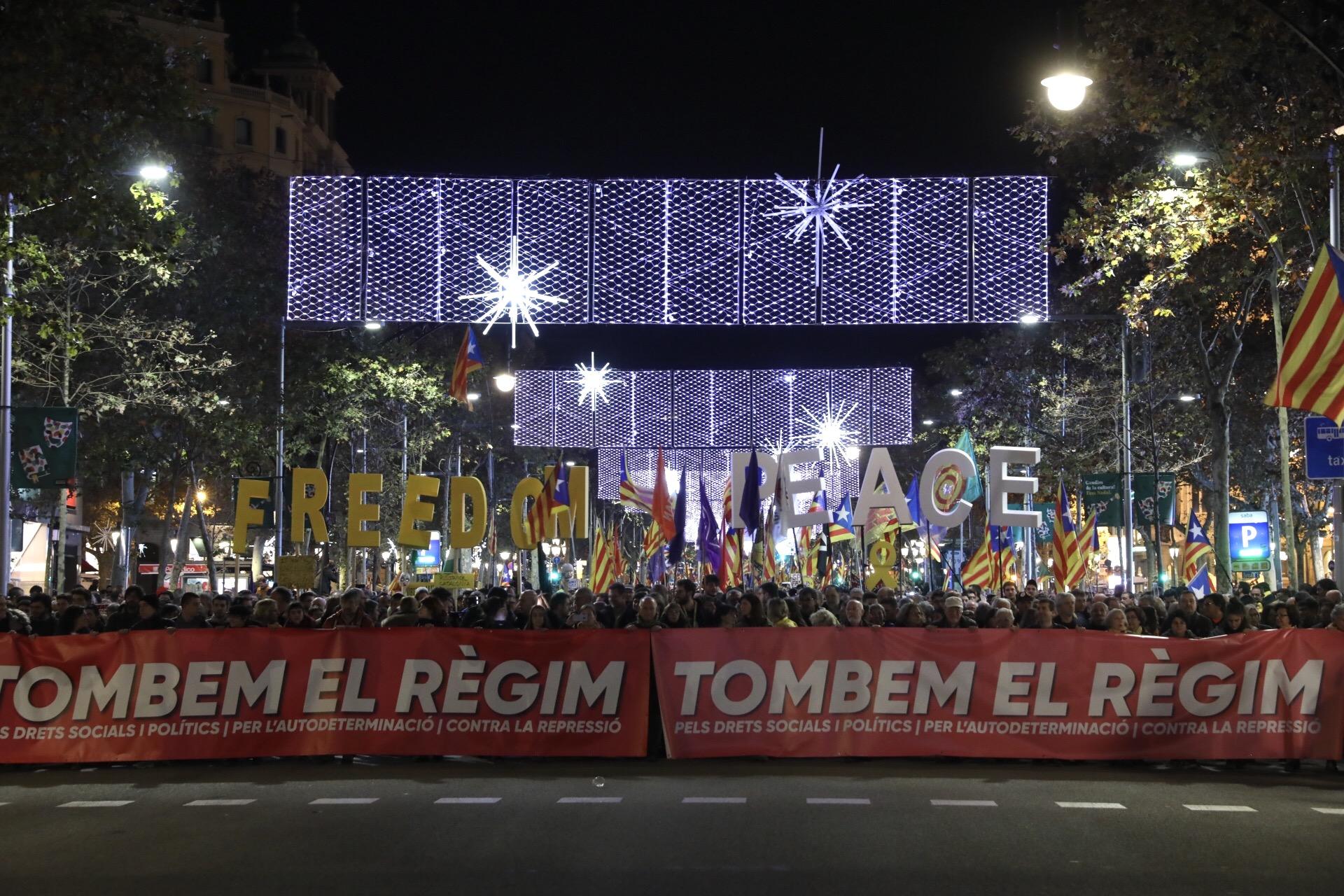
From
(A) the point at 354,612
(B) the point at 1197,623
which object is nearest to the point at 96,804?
(A) the point at 354,612

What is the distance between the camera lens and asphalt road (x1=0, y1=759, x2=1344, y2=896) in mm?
9031

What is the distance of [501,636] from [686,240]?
897 cm

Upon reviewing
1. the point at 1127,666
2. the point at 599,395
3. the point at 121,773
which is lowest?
the point at 121,773

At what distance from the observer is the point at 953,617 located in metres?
15.5

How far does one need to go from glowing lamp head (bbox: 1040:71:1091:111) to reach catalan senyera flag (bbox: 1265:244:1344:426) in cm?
296

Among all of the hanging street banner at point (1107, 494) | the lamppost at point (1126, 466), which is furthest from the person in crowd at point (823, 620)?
the hanging street banner at point (1107, 494)

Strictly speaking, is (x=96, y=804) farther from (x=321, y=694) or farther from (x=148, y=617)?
(x=148, y=617)

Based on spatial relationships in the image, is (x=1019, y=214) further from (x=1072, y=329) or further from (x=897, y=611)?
(x=1072, y=329)

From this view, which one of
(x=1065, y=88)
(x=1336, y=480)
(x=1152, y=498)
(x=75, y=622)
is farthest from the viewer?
(x=1152, y=498)

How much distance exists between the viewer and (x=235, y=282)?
35.5 meters

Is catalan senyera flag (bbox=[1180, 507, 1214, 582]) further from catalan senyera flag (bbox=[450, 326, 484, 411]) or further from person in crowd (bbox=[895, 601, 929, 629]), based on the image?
person in crowd (bbox=[895, 601, 929, 629])

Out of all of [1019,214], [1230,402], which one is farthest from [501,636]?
[1230,402]

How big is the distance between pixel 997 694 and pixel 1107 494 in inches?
844

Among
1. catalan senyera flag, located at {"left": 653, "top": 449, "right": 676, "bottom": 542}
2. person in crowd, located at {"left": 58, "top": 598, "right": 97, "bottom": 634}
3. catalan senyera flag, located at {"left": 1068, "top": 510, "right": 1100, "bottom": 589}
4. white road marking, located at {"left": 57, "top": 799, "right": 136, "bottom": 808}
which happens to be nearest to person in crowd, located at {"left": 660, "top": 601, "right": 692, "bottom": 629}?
white road marking, located at {"left": 57, "top": 799, "right": 136, "bottom": 808}
